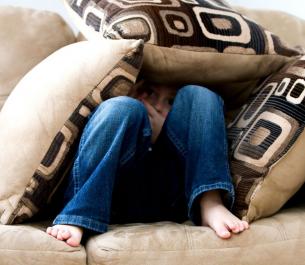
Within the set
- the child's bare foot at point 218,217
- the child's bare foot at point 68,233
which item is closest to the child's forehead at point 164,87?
the child's bare foot at point 218,217

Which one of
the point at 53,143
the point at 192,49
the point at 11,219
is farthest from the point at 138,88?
the point at 11,219

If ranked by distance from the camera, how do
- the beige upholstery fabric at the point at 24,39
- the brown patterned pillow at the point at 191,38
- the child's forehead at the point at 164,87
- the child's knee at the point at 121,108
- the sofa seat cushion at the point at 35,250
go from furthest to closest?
the beige upholstery fabric at the point at 24,39, the child's forehead at the point at 164,87, the brown patterned pillow at the point at 191,38, the child's knee at the point at 121,108, the sofa seat cushion at the point at 35,250

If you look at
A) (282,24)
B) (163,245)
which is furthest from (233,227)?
(282,24)

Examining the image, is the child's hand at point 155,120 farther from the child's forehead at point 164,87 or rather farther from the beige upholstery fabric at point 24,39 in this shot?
the beige upholstery fabric at point 24,39

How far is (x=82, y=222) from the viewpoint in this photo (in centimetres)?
88

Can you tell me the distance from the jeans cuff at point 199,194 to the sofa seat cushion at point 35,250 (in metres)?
0.22

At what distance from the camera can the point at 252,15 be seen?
57.4 inches

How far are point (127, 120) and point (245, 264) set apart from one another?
31 cm

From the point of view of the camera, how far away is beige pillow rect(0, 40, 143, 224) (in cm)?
95

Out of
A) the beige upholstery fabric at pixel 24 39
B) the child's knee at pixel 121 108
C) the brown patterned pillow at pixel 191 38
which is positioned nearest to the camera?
the child's knee at pixel 121 108

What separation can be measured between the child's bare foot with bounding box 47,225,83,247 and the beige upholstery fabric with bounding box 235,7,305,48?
85 cm

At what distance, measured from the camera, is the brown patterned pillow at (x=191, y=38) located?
1.05 metres

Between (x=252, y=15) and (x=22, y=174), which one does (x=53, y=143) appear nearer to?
(x=22, y=174)

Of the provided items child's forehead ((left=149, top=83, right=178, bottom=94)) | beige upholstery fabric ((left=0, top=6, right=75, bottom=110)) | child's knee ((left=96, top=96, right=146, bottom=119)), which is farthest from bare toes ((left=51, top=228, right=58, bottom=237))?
beige upholstery fabric ((left=0, top=6, right=75, bottom=110))
